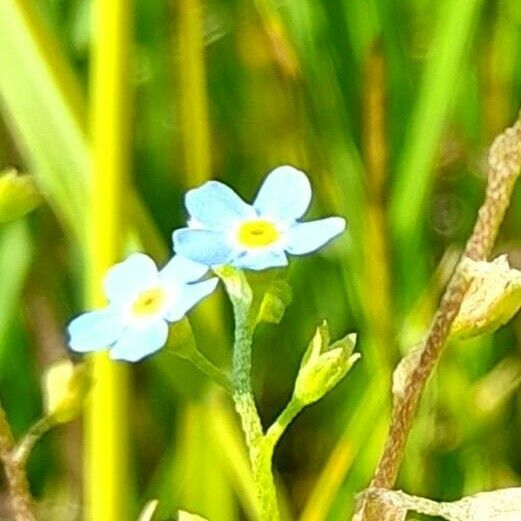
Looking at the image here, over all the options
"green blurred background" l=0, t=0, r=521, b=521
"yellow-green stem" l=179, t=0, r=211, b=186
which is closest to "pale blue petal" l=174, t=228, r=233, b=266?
"green blurred background" l=0, t=0, r=521, b=521

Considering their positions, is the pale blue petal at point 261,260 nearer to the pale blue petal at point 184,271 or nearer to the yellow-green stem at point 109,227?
the pale blue petal at point 184,271

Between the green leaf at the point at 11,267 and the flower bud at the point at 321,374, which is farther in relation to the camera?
the green leaf at the point at 11,267

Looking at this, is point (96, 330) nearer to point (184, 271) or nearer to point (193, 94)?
point (184, 271)

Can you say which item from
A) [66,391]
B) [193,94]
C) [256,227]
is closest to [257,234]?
[256,227]

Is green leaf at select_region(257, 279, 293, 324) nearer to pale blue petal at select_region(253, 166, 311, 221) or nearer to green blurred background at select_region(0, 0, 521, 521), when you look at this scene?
pale blue petal at select_region(253, 166, 311, 221)

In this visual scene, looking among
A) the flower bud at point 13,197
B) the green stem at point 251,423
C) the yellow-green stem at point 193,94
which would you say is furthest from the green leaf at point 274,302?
the yellow-green stem at point 193,94

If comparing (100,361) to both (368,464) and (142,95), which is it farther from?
(142,95)
